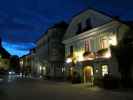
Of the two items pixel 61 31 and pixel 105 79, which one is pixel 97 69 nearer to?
pixel 105 79

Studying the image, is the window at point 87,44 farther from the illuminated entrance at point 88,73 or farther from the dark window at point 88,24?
the illuminated entrance at point 88,73

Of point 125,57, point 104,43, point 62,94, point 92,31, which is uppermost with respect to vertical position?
point 92,31

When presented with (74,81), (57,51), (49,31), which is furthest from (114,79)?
(49,31)

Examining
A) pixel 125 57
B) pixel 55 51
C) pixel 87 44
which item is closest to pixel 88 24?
pixel 87 44

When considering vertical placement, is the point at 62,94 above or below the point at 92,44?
below

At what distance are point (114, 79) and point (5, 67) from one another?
99.0 meters

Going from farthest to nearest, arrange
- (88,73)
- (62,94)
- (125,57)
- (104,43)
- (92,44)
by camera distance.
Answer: (88,73), (92,44), (104,43), (125,57), (62,94)

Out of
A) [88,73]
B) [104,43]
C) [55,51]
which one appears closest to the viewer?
[104,43]

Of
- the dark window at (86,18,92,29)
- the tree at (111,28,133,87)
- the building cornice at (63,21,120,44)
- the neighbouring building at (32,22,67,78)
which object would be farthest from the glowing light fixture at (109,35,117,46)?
the neighbouring building at (32,22,67,78)

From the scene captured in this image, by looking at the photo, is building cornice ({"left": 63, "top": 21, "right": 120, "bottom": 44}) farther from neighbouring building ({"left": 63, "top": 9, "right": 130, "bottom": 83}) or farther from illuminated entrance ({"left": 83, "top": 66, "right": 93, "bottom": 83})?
illuminated entrance ({"left": 83, "top": 66, "right": 93, "bottom": 83})

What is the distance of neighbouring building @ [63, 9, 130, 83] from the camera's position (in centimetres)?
2535

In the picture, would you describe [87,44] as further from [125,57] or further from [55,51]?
[55,51]

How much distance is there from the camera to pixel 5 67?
115 meters

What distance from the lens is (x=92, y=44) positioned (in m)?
29.5
